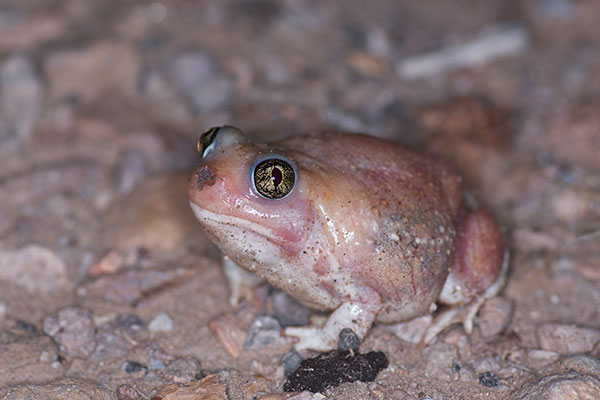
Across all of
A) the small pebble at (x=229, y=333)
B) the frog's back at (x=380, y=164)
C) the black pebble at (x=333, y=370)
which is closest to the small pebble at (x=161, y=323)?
the small pebble at (x=229, y=333)

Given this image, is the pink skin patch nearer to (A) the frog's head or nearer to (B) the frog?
(B) the frog

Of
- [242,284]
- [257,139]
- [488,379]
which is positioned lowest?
[488,379]

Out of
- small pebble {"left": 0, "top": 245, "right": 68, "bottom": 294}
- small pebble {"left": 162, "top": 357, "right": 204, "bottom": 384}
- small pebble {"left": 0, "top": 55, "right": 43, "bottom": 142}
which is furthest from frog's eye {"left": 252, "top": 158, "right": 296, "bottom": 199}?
small pebble {"left": 0, "top": 55, "right": 43, "bottom": 142}

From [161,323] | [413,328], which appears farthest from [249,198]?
[413,328]

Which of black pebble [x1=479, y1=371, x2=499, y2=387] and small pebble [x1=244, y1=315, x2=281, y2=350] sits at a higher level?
small pebble [x1=244, y1=315, x2=281, y2=350]

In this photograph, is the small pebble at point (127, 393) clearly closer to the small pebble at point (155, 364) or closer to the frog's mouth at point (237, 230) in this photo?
the small pebble at point (155, 364)

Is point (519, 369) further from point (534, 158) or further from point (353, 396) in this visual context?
point (534, 158)

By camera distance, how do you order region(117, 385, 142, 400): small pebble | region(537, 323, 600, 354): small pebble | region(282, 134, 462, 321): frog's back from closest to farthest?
Result: region(117, 385, 142, 400): small pebble → region(282, 134, 462, 321): frog's back → region(537, 323, 600, 354): small pebble

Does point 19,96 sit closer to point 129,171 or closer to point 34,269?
point 129,171
